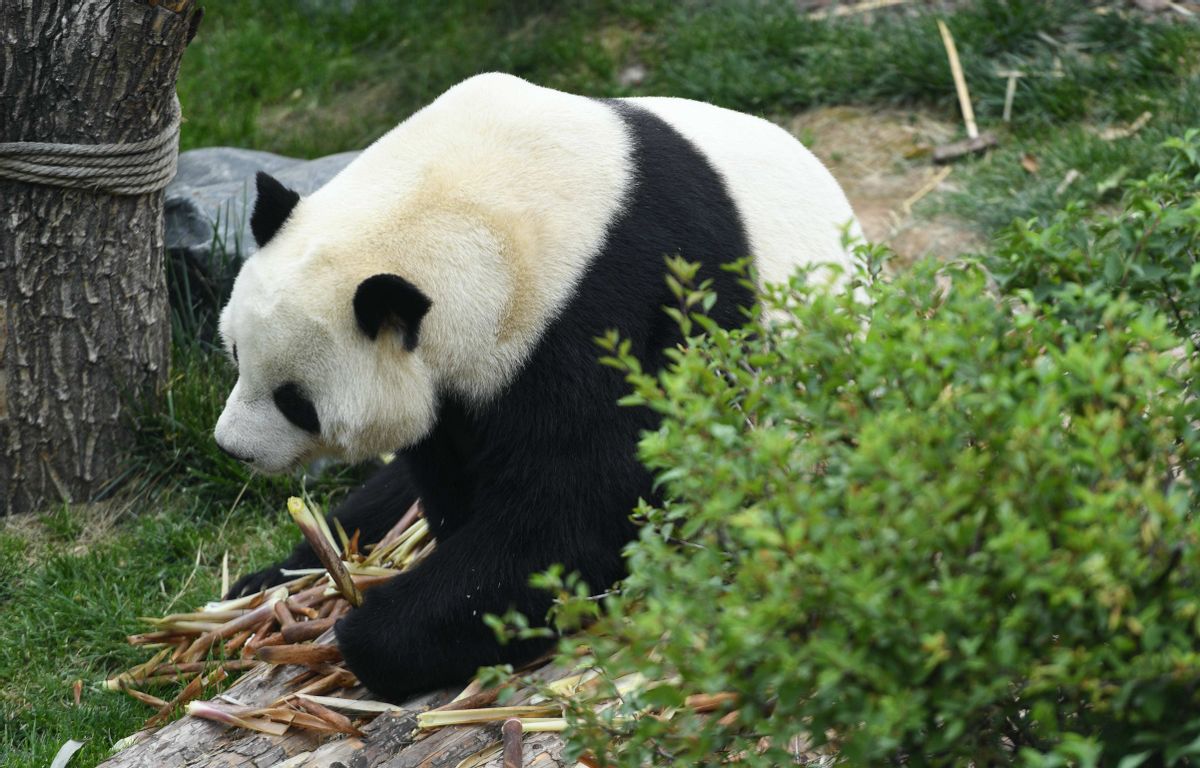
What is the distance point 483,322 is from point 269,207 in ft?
2.00

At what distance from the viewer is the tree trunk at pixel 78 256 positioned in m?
3.94

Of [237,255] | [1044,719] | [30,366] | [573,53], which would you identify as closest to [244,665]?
[30,366]

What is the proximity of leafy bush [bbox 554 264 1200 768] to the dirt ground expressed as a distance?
3631mm

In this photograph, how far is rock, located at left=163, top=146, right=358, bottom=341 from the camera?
502cm

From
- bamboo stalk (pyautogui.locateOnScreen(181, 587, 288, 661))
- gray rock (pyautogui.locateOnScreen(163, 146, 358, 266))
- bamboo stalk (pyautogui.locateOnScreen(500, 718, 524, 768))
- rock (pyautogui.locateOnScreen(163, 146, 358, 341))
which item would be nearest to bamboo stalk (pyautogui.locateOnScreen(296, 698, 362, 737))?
bamboo stalk (pyautogui.locateOnScreen(500, 718, 524, 768))

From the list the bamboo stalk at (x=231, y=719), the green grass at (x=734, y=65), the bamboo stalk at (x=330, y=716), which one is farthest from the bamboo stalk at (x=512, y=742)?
the green grass at (x=734, y=65)

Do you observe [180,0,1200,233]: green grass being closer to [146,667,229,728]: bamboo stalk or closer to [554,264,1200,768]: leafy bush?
[554,264,1200,768]: leafy bush

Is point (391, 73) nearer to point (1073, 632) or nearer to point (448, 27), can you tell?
point (448, 27)

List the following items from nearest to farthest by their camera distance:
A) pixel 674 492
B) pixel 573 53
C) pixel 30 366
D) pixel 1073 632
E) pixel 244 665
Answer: pixel 1073 632, pixel 674 492, pixel 244 665, pixel 30 366, pixel 573 53

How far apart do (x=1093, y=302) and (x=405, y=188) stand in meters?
1.59

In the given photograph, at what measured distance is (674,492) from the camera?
199 cm

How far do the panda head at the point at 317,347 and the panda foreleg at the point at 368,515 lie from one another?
2.84ft

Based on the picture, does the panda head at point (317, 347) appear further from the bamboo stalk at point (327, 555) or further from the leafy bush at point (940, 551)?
the leafy bush at point (940, 551)

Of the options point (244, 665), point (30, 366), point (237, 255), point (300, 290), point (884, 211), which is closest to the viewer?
point (300, 290)
